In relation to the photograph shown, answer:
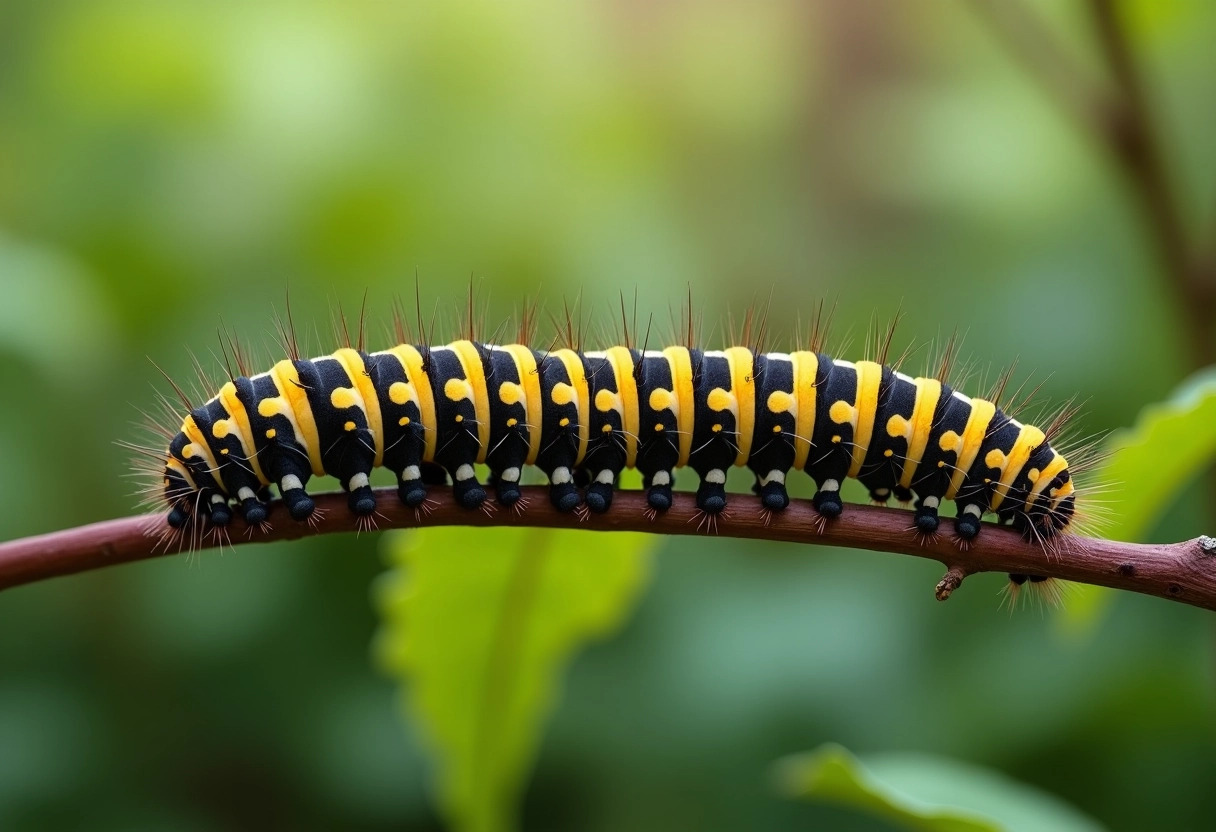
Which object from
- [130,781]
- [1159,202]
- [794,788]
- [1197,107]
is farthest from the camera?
[1197,107]

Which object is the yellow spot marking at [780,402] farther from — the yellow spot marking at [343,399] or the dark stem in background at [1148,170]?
the dark stem in background at [1148,170]

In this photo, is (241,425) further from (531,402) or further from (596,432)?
(596,432)

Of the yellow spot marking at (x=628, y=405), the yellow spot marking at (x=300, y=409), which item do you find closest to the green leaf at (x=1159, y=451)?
the yellow spot marking at (x=628, y=405)

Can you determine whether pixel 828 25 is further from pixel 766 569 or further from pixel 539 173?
pixel 766 569

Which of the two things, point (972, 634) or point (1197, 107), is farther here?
point (1197, 107)

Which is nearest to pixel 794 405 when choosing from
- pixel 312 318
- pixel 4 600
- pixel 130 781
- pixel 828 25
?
pixel 312 318

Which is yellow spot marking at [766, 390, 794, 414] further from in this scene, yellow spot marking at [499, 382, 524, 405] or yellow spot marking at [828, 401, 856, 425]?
yellow spot marking at [499, 382, 524, 405]

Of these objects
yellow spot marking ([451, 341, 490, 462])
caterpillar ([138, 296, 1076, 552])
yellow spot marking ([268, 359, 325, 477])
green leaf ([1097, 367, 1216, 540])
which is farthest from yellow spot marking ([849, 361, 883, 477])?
yellow spot marking ([268, 359, 325, 477])
